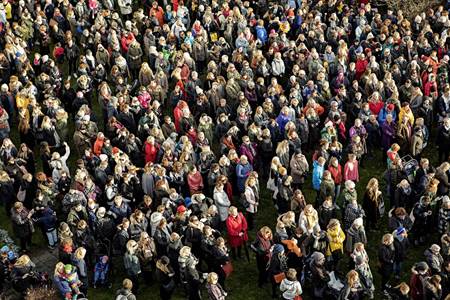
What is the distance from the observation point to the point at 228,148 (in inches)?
751

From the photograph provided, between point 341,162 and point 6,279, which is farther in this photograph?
point 341,162

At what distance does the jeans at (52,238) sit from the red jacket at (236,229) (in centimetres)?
473

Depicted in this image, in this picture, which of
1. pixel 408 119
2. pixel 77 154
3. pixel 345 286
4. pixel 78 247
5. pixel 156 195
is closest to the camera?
pixel 345 286

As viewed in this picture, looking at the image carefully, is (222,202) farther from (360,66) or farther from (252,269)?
(360,66)

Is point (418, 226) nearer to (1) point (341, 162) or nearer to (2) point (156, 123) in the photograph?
(1) point (341, 162)

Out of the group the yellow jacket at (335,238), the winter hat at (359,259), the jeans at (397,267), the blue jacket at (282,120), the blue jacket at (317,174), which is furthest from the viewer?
the blue jacket at (282,120)

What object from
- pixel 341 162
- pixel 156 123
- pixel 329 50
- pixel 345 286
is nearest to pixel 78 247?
pixel 156 123

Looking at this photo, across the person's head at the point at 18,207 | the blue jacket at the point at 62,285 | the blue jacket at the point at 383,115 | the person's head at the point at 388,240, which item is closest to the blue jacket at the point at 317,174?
the blue jacket at the point at 383,115

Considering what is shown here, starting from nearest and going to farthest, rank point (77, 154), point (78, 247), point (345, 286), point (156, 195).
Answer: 1. point (345, 286)
2. point (78, 247)
3. point (156, 195)
4. point (77, 154)

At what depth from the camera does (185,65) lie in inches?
912

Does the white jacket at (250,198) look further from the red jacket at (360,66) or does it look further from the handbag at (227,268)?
the red jacket at (360,66)

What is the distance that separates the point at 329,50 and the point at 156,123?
21.8 ft

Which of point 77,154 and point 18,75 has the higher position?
point 18,75

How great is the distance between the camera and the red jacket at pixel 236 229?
650 inches
